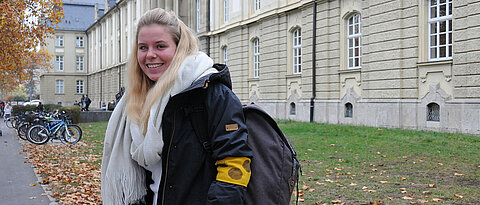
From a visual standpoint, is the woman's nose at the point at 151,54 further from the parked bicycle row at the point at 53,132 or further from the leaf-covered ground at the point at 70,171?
the parked bicycle row at the point at 53,132

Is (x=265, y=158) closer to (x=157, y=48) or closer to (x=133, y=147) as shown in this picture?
(x=133, y=147)

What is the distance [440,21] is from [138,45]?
14.6 metres

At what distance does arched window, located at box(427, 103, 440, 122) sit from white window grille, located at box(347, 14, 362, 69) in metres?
4.21

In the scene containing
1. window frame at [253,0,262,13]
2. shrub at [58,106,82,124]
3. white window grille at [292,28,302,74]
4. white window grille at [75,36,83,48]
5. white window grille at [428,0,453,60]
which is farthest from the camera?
white window grille at [75,36,83,48]

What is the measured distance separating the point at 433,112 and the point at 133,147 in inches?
A: 568

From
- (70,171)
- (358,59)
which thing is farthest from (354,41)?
(70,171)

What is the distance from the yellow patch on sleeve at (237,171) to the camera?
2.01 m

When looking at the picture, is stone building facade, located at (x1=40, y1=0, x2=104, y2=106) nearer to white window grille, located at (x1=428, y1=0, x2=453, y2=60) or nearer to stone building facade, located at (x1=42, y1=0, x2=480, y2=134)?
stone building facade, located at (x1=42, y1=0, x2=480, y2=134)

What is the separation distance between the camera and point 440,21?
15.0m

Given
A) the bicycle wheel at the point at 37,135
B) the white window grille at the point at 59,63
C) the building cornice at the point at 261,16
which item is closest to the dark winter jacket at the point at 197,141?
the bicycle wheel at the point at 37,135

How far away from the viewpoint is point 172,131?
87.6 inches

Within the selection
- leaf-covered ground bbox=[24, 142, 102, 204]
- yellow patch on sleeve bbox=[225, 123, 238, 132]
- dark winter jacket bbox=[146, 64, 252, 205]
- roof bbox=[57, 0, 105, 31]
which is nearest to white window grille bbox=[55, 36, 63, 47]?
roof bbox=[57, 0, 105, 31]

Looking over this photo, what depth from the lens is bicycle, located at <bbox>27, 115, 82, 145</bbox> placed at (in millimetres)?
16531

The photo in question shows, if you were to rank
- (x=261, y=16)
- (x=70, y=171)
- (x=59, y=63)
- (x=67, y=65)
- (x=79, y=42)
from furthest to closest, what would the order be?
(x=79, y=42), (x=67, y=65), (x=59, y=63), (x=261, y=16), (x=70, y=171)
